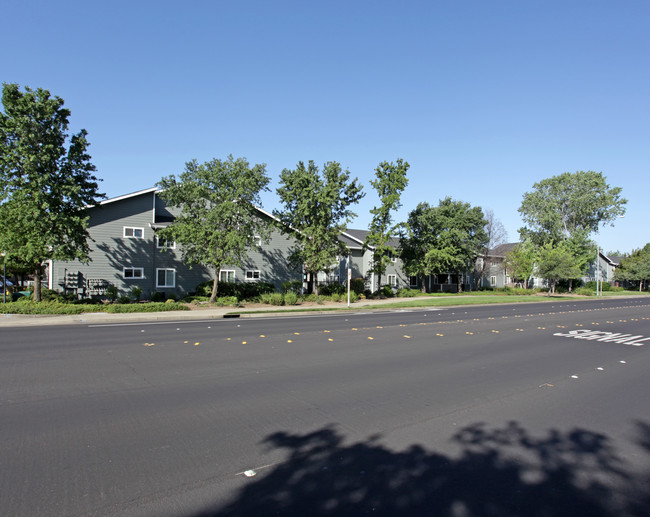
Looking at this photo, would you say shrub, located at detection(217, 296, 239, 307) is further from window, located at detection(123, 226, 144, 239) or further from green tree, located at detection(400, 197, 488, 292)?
green tree, located at detection(400, 197, 488, 292)

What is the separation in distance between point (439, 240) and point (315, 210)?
1871cm

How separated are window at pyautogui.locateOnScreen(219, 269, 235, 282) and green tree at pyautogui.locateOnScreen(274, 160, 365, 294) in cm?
487

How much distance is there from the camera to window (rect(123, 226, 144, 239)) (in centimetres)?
2998

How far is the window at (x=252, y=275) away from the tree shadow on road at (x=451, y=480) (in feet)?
99.3

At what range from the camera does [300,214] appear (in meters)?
32.6

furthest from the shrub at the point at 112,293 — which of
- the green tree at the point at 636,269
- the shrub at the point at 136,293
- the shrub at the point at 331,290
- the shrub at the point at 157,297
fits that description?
the green tree at the point at 636,269

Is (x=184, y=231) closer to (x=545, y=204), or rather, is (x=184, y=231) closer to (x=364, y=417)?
(x=364, y=417)

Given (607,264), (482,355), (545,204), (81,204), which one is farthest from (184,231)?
(607,264)

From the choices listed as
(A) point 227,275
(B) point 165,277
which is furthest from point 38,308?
(A) point 227,275

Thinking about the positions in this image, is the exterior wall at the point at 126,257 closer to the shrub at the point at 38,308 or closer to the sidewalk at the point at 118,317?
the shrub at the point at 38,308

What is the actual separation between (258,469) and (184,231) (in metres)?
23.1

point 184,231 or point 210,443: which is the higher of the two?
point 184,231

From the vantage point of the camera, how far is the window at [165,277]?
1210 inches

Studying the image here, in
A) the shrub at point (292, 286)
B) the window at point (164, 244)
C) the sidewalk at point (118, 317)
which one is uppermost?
the window at point (164, 244)
